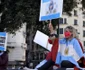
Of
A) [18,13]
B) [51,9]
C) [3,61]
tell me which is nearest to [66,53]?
[51,9]

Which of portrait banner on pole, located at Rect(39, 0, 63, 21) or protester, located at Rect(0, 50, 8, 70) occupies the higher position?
portrait banner on pole, located at Rect(39, 0, 63, 21)

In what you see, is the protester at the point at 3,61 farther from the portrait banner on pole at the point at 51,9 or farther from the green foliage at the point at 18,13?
the green foliage at the point at 18,13

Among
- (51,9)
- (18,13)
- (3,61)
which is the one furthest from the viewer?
(18,13)

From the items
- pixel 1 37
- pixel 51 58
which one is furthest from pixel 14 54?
pixel 51 58

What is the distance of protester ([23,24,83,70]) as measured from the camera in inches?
207

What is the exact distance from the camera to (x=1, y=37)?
8.02 metres

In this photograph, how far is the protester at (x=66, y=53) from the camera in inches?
207

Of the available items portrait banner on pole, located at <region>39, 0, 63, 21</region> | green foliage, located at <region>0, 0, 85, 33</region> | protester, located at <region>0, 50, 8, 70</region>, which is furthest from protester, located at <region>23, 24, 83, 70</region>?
green foliage, located at <region>0, 0, 85, 33</region>

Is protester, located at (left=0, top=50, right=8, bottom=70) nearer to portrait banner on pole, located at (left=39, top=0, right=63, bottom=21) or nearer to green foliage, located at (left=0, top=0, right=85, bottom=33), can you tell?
portrait banner on pole, located at (left=39, top=0, right=63, bottom=21)

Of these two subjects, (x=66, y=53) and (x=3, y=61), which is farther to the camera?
(x=3, y=61)

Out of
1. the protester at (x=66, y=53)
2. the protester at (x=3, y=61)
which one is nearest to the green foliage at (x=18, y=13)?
the protester at (x=3, y=61)

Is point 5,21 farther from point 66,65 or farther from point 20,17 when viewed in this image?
point 66,65

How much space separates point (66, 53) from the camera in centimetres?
541

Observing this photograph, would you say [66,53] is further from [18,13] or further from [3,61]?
[18,13]
